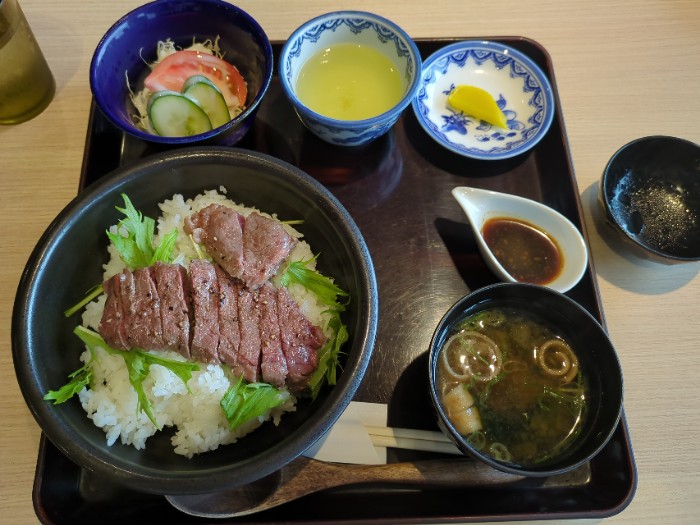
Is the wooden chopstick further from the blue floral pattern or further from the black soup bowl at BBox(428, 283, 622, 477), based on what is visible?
the blue floral pattern

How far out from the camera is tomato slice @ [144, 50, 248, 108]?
245cm

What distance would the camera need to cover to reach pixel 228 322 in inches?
73.6

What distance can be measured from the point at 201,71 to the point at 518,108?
162cm

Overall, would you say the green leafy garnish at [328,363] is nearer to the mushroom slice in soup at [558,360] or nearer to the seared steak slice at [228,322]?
the seared steak slice at [228,322]

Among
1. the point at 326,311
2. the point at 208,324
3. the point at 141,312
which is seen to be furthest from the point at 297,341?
the point at 141,312

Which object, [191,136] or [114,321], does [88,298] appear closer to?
[114,321]

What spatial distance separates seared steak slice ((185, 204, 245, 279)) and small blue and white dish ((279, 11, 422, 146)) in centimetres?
59

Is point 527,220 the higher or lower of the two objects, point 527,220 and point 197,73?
the lower

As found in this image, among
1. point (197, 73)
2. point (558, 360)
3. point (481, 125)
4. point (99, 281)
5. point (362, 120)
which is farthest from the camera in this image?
point (481, 125)

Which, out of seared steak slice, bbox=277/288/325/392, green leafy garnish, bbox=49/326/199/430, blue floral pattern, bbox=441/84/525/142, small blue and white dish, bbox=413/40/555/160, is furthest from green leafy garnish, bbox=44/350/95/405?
blue floral pattern, bbox=441/84/525/142

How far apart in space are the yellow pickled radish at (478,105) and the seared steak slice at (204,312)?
1543 mm

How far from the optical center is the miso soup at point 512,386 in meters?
1.83

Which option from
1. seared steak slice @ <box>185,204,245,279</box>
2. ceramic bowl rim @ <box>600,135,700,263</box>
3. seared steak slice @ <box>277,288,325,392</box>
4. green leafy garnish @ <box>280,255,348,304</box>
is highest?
ceramic bowl rim @ <box>600,135,700,263</box>

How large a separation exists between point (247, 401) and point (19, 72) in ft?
6.40
